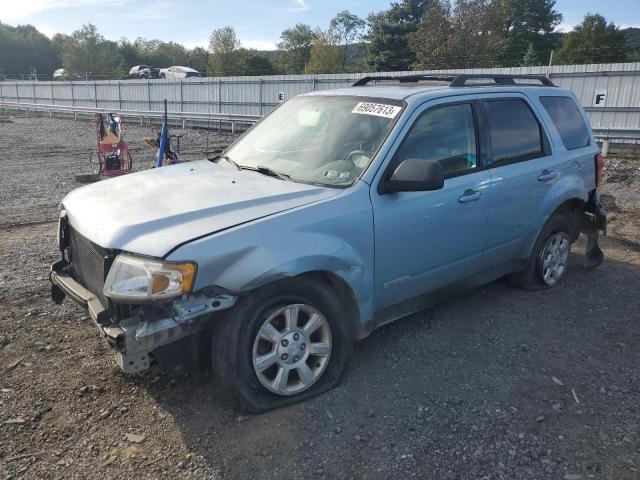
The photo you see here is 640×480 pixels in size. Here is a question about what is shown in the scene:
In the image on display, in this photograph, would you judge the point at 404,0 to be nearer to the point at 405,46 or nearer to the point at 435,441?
the point at 405,46

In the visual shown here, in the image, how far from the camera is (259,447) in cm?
287

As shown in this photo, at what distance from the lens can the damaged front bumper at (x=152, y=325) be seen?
2660 millimetres

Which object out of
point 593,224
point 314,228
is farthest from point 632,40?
point 314,228

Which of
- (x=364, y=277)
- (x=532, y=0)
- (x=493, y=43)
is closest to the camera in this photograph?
(x=364, y=277)

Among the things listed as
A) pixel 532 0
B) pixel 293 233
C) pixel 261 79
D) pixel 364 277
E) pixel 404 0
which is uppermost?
pixel 532 0

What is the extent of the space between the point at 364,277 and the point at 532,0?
6329 centimetres

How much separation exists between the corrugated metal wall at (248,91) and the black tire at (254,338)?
27.4 feet

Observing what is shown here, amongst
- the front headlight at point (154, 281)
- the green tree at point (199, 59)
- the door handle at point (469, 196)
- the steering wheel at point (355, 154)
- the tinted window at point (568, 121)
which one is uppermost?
the green tree at point (199, 59)

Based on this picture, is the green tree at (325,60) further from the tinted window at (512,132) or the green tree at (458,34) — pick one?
the tinted window at (512,132)

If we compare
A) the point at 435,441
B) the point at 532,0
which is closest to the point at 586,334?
the point at 435,441

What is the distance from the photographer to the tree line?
33031 millimetres

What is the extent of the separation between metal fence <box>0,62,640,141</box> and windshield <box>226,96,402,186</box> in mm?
7827

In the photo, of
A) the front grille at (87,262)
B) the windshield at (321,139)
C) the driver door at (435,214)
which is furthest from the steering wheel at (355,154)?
the front grille at (87,262)

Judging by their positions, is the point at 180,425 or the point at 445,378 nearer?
the point at 180,425
